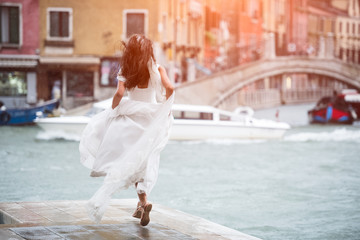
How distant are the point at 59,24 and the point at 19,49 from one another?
1.56 meters

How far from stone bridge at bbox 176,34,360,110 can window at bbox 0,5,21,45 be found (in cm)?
633

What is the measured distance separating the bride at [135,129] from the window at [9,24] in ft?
69.0

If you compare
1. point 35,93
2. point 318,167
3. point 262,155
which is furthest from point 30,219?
point 35,93

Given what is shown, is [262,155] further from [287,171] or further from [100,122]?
[100,122]

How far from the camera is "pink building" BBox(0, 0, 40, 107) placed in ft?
80.7

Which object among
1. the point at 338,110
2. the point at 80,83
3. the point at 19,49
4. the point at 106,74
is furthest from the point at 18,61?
the point at 338,110

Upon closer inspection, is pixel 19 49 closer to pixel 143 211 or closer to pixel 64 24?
pixel 64 24

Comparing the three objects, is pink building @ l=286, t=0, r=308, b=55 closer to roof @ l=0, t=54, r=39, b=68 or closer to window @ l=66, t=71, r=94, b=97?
window @ l=66, t=71, r=94, b=97

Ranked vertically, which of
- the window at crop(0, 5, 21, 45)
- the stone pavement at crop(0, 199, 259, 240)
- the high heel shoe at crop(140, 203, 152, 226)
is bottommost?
the stone pavement at crop(0, 199, 259, 240)

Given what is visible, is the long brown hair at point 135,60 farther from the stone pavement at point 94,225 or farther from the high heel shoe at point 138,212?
the stone pavement at point 94,225

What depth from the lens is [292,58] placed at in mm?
26953

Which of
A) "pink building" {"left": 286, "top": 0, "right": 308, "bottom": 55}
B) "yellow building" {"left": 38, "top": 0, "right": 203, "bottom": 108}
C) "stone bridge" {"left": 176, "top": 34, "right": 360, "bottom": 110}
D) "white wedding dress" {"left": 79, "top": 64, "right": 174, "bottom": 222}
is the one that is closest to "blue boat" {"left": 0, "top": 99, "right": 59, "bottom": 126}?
"yellow building" {"left": 38, "top": 0, "right": 203, "bottom": 108}

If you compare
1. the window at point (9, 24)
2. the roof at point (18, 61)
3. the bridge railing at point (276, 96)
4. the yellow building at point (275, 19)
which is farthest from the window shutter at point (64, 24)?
the yellow building at point (275, 19)

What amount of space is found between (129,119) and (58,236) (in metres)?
0.88
